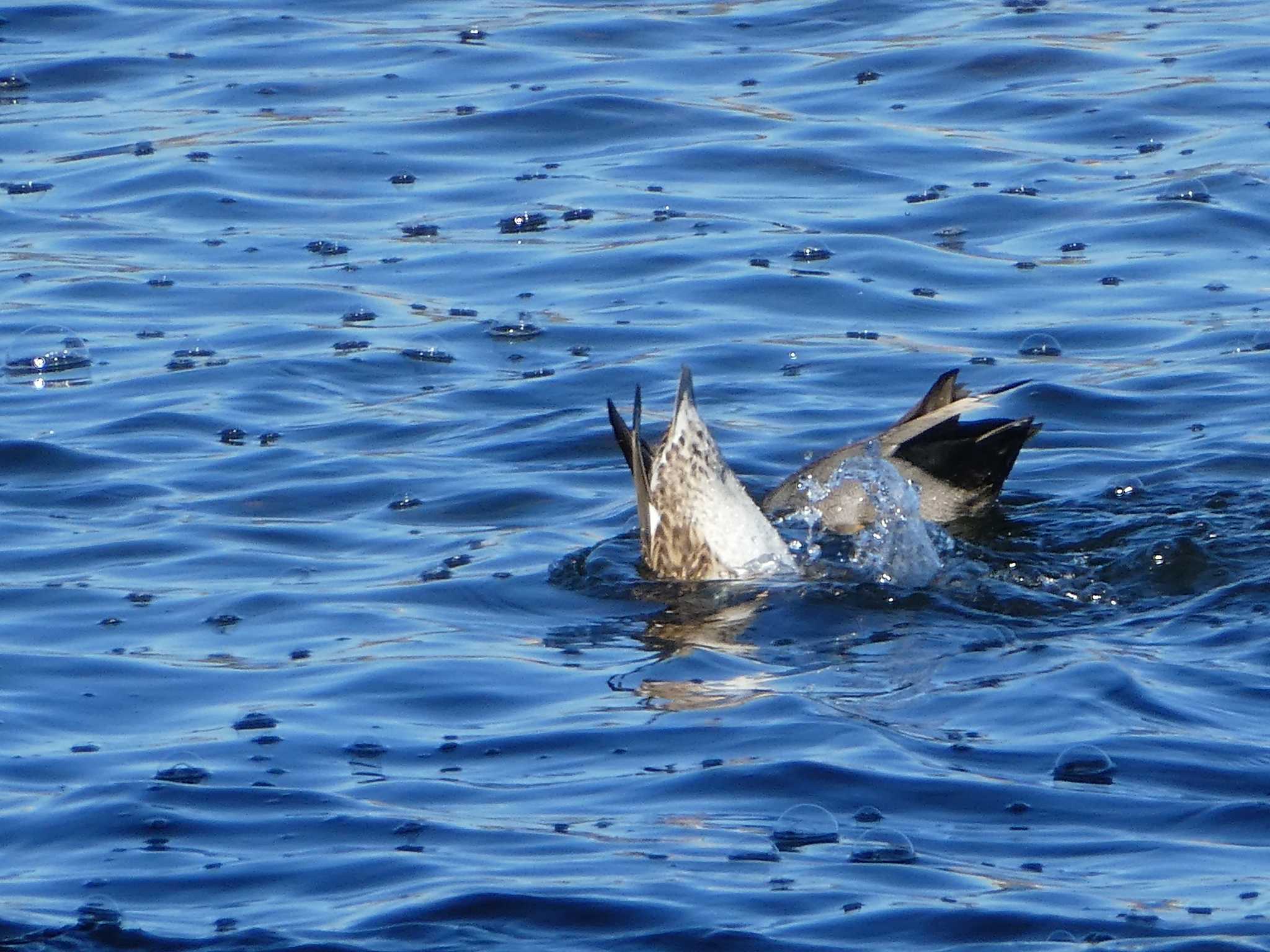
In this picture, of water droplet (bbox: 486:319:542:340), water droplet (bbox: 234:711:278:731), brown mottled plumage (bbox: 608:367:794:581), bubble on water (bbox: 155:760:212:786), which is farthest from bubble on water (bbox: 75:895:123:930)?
water droplet (bbox: 486:319:542:340)

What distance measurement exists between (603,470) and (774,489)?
736mm

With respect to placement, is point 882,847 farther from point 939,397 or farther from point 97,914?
point 939,397

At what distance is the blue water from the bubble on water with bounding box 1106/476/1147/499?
30 mm

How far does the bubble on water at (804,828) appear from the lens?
484cm

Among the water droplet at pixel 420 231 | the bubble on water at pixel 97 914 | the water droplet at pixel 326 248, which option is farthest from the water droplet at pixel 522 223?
the bubble on water at pixel 97 914

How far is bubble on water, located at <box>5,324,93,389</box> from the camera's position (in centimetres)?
954

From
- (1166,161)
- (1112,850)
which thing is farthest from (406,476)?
(1166,161)

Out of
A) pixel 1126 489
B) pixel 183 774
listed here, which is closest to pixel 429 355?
pixel 1126 489

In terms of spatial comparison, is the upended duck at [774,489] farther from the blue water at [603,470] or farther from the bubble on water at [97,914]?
the bubble on water at [97,914]

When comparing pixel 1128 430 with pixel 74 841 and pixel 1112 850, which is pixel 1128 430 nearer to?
pixel 1112 850

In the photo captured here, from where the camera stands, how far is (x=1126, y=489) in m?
7.81

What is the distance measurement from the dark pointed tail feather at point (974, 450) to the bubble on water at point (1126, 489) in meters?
0.35

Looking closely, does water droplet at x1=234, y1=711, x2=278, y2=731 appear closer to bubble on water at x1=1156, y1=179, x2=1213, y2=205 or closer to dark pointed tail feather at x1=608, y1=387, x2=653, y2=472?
dark pointed tail feather at x1=608, y1=387, x2=653, y2=472

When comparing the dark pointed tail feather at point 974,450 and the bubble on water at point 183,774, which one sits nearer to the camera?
the bubble on water at point 183,774
